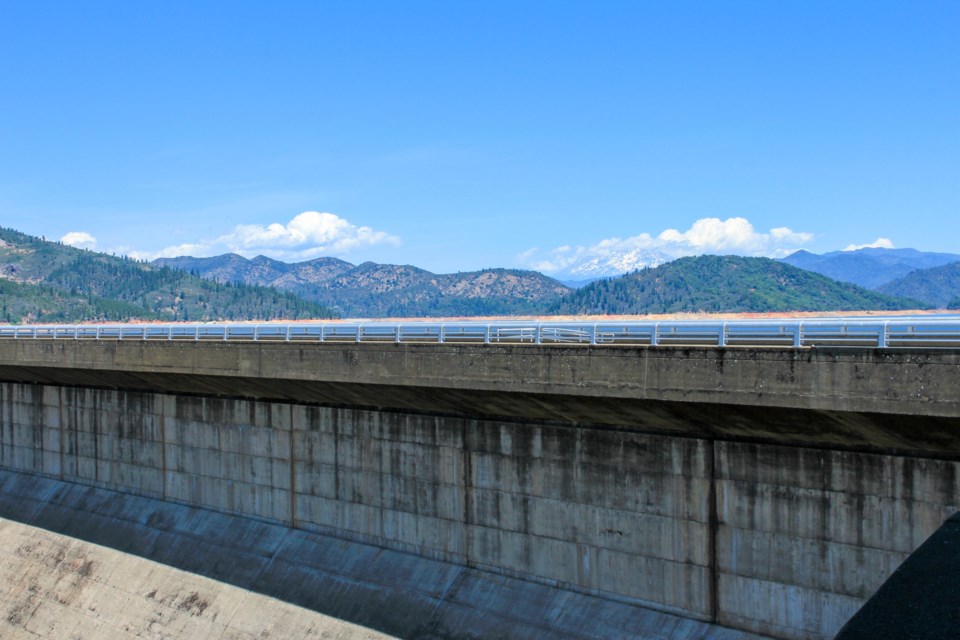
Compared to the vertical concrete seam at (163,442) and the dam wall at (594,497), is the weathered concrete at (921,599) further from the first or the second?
the vertical concrete seam at (163,442)

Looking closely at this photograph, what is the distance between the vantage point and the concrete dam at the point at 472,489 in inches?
639

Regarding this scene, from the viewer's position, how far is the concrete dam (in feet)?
53.2

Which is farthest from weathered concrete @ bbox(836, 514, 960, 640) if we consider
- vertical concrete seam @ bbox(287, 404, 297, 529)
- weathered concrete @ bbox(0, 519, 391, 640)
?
vertical concrete seam @ bbox(287, 404, 297, 529)

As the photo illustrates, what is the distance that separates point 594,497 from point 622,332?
169 inches

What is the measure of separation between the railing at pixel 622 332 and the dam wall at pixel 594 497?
1.50 m

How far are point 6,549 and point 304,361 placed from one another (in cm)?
1871

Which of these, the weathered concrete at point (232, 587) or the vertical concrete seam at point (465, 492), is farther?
the vertical concrete seam at point (465, 492)

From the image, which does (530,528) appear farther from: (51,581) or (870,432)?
(51,581)

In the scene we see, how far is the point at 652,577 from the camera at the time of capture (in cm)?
1936

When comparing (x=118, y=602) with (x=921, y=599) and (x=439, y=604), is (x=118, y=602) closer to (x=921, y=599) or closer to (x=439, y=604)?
(x=439, y=604)

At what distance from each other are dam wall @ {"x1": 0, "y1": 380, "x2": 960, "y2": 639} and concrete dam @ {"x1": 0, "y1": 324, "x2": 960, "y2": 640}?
0.06m

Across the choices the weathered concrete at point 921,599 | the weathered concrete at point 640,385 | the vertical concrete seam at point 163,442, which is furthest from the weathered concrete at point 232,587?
the weathered concrete at point 640,385

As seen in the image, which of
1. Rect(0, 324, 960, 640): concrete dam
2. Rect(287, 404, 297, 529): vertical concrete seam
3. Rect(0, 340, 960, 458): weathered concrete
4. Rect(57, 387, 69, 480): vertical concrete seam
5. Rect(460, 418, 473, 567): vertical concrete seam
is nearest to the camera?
Rect(0, 340, 960, 458): weathered concrete

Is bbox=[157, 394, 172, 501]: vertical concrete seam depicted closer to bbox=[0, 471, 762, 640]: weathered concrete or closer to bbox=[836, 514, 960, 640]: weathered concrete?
bbox=[0, 471, 762, 640]: weathered concrete
